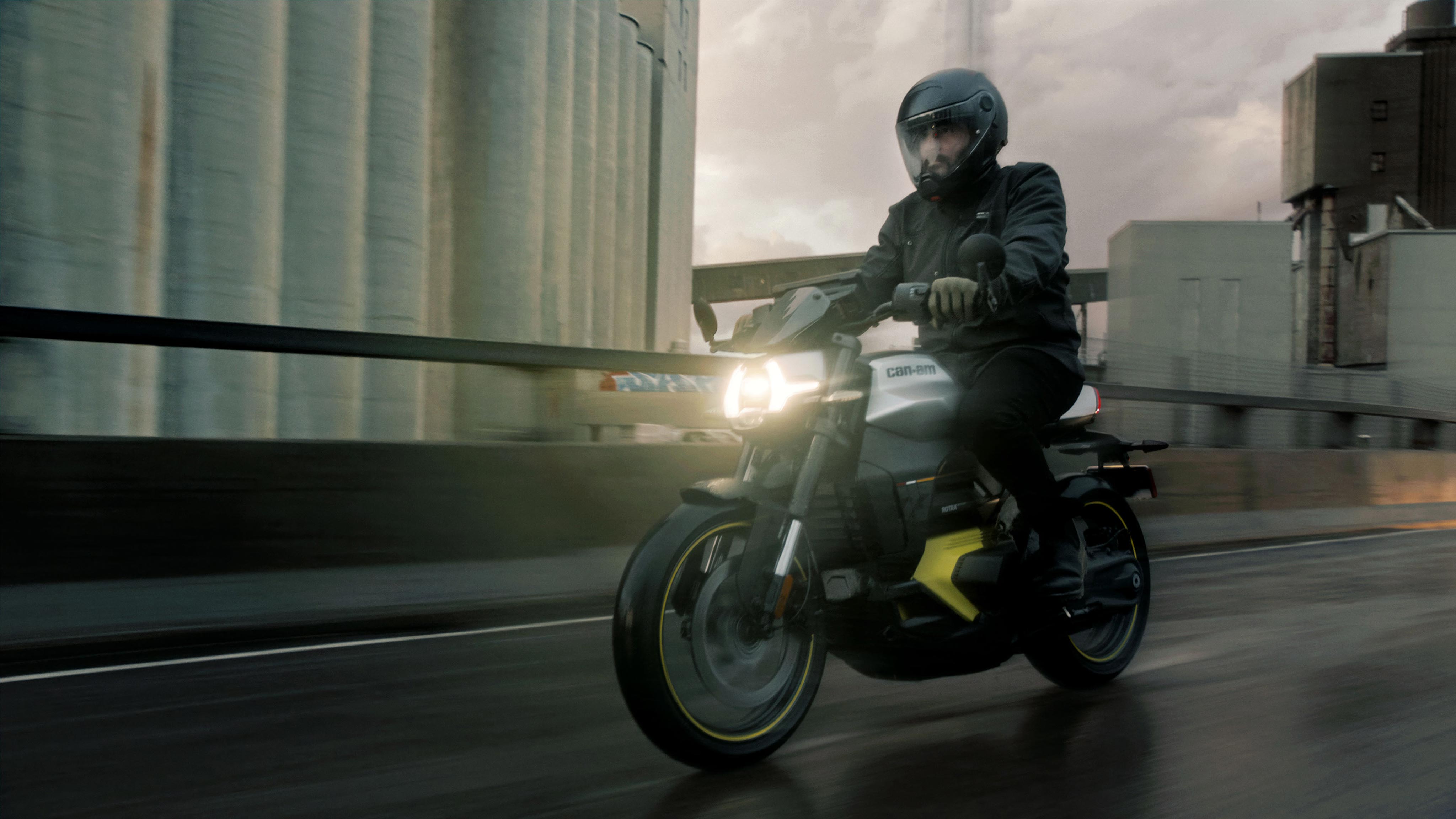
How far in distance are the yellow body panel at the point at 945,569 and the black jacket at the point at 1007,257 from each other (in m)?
0.55

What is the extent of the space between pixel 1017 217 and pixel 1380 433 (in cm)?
1211

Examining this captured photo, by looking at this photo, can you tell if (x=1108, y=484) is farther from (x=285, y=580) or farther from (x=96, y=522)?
(x=96, y=522)

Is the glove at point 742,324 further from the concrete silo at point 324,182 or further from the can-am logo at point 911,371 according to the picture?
the concrete silo at point 324,182

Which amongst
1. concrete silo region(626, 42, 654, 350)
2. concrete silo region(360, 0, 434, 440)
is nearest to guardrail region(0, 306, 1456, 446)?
concrete silo region(360, 0, 434, 440)

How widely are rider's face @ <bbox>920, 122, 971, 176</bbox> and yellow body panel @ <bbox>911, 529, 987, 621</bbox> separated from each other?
1.21m

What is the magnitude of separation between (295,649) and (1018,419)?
306cm

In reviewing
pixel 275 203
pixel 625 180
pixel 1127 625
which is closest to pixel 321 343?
pixel 1127 625

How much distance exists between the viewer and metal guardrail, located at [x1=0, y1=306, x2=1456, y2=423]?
498 cm

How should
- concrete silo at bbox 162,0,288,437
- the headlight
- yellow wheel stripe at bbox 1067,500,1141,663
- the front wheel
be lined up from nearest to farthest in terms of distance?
1. the front wheel
2. the headlight
3. yellow wheel stripe at bbox 1067,500,1141,663
4. concrete silo at bbox 162,0,288,437

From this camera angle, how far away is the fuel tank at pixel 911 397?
3678 millimetres

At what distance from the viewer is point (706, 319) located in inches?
144

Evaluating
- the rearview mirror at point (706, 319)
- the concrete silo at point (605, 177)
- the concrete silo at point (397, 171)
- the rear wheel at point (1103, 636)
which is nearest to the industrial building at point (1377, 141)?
the concrete silo at point (605, 177)

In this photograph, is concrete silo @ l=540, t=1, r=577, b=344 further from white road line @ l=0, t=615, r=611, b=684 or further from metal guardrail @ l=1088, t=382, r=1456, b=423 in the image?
white road line @ l=0, t=615, r=611, b=684

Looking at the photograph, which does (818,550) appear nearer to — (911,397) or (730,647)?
(730,647)
